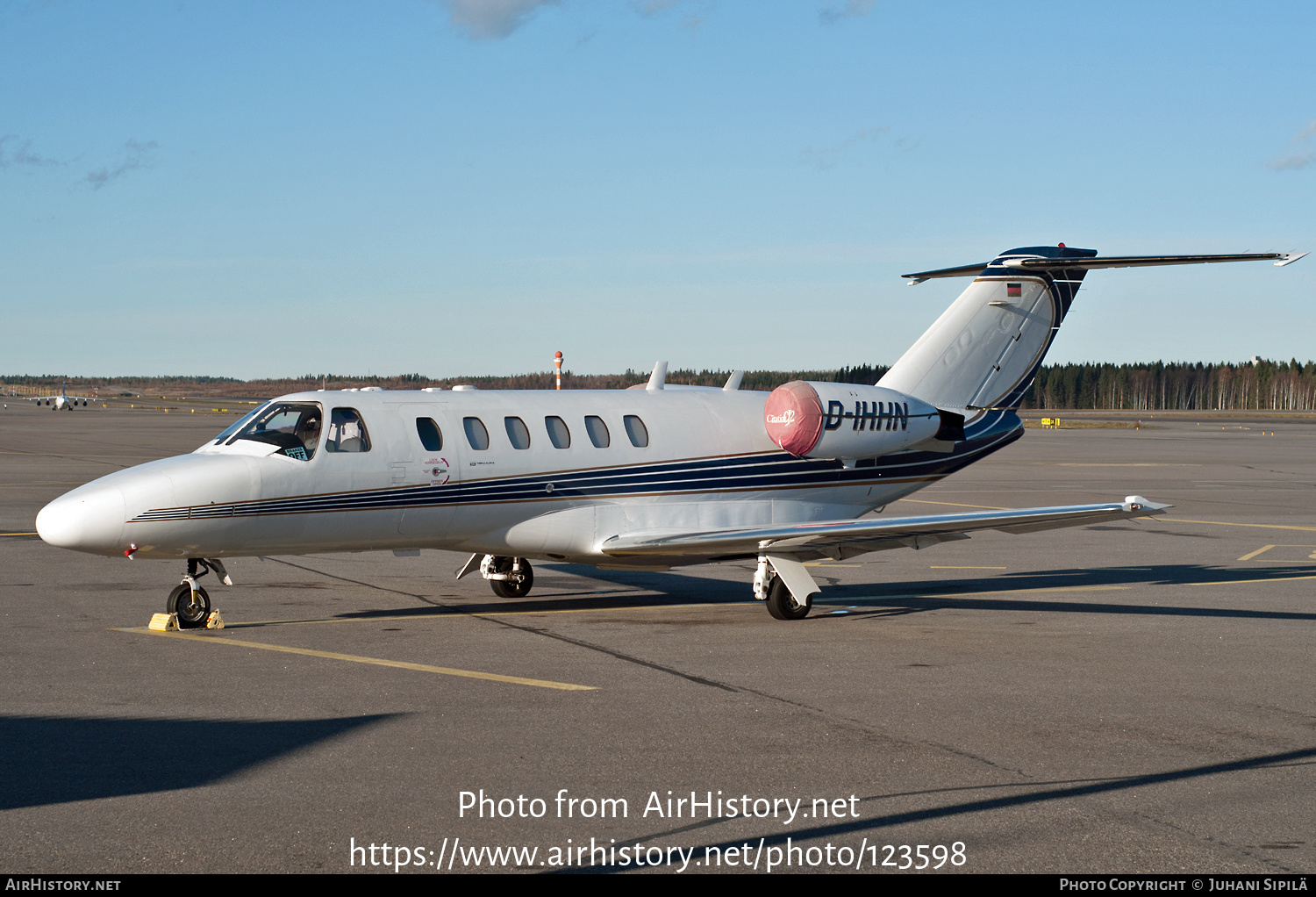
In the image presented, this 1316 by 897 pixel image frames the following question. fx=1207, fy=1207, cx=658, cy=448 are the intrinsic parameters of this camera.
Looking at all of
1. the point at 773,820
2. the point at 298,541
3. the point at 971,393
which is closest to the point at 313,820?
the point at 773,820

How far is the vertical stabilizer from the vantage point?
18562 mm

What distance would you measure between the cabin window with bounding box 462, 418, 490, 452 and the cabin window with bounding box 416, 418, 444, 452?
1.21ft

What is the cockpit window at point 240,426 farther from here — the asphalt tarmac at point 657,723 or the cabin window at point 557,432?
the cabin window at point 557,432

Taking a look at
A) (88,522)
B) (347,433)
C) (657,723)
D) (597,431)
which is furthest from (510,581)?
(657,723)

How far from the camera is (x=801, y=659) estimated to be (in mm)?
12859

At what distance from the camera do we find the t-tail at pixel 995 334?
18.6m

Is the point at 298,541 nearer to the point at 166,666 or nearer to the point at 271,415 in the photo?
the point at 271,415

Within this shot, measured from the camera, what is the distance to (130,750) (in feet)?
29.1

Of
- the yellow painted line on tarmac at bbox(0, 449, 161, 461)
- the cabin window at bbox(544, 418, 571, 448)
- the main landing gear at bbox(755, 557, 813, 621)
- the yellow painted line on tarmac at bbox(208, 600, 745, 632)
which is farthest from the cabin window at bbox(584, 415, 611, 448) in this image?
the yellow painted line on tarmac at bbox(0, 449, 161, 461)

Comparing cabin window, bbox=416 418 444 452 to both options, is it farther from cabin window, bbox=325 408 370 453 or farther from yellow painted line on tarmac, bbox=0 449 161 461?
yellow painted line on tarmac, bbox=0 449 161 461

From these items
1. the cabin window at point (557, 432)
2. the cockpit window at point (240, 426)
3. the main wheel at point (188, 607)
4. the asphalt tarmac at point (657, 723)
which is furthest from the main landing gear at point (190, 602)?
the cabin window at point (557, 432)

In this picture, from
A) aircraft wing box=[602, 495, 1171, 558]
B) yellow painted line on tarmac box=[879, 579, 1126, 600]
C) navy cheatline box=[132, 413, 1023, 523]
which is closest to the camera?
navy cheatline box=[132, 413, 1023, 523]

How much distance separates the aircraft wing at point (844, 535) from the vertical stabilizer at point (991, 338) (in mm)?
3561

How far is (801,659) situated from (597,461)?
442 cm
